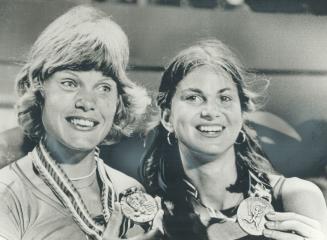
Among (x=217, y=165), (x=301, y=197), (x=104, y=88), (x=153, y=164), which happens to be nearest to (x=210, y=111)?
(x=217, y=165)

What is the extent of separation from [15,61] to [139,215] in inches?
36.3

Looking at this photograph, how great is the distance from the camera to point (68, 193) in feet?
7.95

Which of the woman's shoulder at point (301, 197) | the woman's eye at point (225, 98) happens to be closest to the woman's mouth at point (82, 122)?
the woman's eye at point (225, 98)

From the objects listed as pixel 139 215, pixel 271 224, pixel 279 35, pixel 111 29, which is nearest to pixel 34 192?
pixel 139 215

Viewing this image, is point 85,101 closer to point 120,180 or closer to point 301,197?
point 120,180

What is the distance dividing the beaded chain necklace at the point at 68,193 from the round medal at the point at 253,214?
61 cm

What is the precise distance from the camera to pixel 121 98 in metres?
2.54

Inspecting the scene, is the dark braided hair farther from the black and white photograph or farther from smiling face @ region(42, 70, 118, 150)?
smiling face @ region(42, 70, 118, 150)

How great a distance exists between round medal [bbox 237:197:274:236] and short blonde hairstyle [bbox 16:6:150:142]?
644 mm

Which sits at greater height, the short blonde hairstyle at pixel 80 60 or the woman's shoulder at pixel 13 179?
the short blonde hairstyle at pixel 80 60

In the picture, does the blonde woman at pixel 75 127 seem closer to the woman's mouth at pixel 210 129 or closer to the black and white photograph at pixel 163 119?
the black and white photograph at pixel 163 119

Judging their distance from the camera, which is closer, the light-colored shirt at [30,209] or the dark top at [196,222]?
the light-colored shirt at [30,209]

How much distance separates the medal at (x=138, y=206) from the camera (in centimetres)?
247

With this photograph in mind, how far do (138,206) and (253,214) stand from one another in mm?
549
